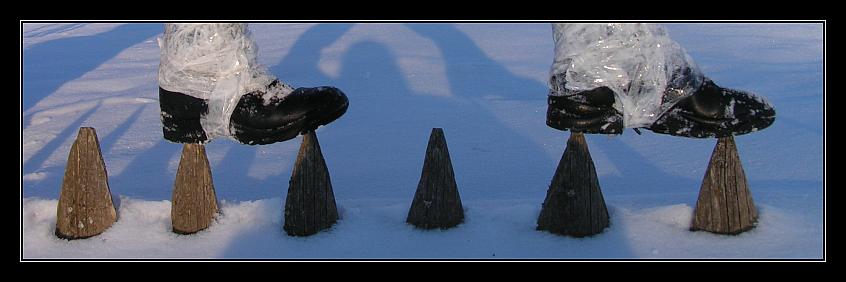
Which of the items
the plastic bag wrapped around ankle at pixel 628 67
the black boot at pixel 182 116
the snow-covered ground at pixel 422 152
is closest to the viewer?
the plastic bag wrapped around ankle at pixel 628 67

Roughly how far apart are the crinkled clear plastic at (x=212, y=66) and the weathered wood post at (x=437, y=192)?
0.54 m

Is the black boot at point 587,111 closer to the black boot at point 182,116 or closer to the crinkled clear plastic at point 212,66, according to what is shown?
the crinkled clear plastic at point 212,66

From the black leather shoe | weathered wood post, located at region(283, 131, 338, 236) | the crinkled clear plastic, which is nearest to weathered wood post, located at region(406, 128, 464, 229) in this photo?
weathered wood post, located at region(283, 131, 338, 236)

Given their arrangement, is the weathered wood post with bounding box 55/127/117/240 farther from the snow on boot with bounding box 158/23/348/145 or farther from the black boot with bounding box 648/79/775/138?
the black boot with bounding box 648/79/775/138

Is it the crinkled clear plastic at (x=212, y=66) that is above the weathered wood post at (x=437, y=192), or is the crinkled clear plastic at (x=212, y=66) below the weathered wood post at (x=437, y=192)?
above

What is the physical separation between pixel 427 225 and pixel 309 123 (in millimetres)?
537

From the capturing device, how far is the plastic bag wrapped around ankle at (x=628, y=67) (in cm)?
252

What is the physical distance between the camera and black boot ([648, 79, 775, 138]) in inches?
102

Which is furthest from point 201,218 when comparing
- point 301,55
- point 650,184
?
point 301,55

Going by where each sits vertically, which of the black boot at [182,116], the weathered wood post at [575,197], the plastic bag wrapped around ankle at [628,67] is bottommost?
the weathered wood post at [575,197]

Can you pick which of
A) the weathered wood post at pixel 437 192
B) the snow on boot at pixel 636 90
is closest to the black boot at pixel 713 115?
the snow on boot at pixel 636 90

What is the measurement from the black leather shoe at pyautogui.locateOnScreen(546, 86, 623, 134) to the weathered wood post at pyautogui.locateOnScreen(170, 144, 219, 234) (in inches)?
46.1

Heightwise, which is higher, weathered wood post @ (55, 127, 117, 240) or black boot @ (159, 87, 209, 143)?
black boot @ (159, 87, 209, 143)

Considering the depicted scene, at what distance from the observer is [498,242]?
2793 millimetres
